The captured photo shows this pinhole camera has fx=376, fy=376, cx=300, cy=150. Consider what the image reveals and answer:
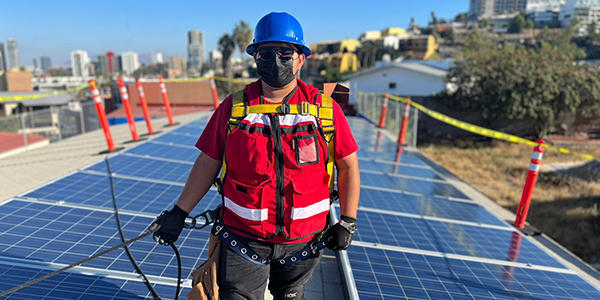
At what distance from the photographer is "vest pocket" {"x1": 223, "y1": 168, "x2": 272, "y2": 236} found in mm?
2141

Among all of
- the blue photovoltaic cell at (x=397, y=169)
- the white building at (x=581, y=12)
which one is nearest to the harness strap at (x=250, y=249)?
the blue photovoltaic cell at (x=397, y=169)

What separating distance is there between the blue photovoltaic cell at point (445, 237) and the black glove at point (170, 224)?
2190 mm

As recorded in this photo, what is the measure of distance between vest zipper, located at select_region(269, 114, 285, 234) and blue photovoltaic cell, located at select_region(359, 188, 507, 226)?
313 cm

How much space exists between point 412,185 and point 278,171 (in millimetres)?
5146

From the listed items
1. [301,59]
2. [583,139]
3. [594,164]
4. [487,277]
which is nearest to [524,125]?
[583,139]

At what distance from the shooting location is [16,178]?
570cm

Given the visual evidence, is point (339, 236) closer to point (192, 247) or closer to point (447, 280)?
point (447, 280)

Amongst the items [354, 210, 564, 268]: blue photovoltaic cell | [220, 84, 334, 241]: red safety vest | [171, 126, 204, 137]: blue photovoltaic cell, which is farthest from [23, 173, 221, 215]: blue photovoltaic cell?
[171, 126, 204, 137]: blue photovoltaic cell

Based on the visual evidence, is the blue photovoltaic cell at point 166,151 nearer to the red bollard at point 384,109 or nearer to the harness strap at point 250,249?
the harness strap at point 250,249

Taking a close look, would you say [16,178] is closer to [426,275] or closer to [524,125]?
[426,275]

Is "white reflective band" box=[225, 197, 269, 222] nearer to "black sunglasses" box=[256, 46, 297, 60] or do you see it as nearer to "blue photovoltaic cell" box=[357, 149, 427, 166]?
"black sunglasses" box=[256, 46, 297, 60]

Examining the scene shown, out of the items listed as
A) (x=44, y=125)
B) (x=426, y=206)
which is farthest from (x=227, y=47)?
(x=426, y=206)

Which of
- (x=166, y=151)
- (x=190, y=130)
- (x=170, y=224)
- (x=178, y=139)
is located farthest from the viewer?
(x=190, y=130)

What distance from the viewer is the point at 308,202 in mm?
2215
